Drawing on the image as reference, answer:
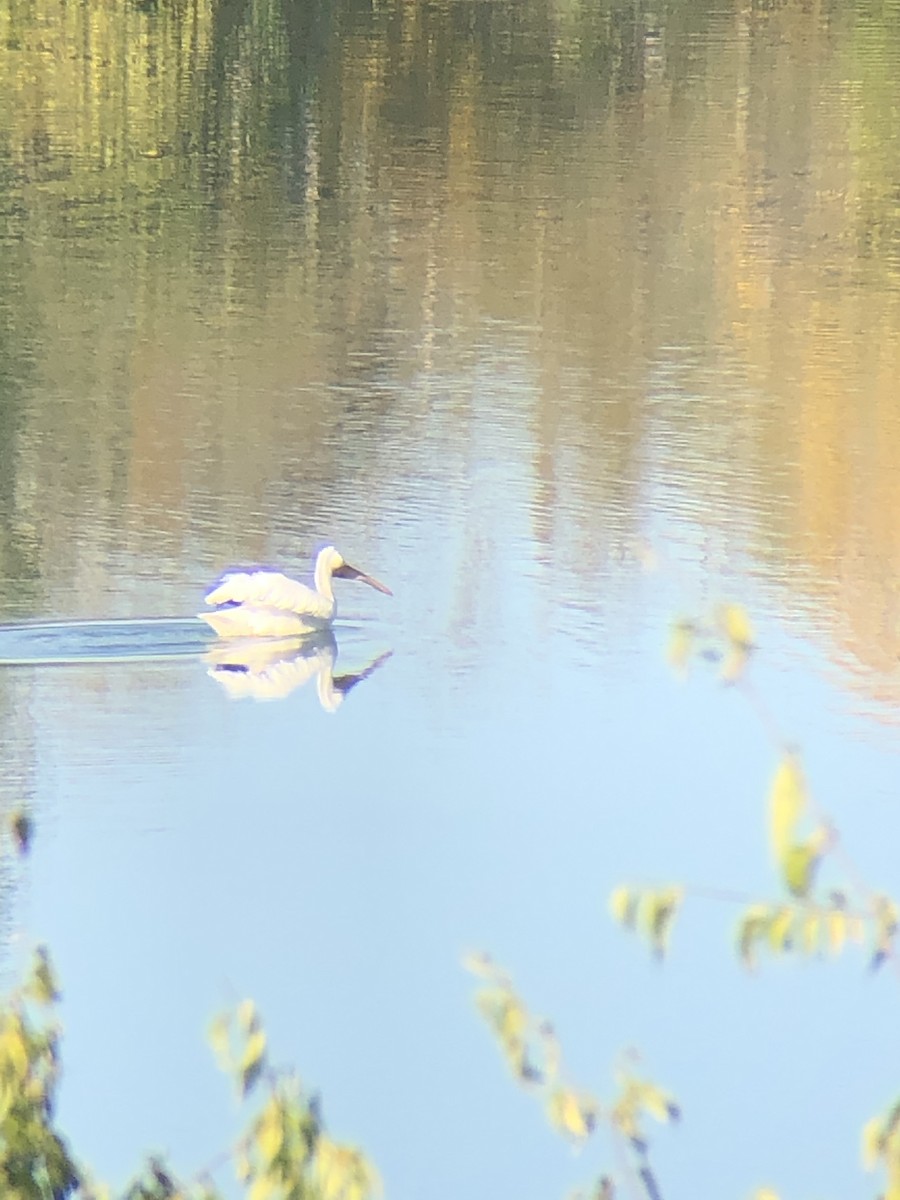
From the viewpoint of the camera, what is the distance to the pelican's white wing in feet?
22.6

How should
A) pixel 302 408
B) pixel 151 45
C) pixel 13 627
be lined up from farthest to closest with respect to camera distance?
1. pixel 151 45
2. pixel 302 408
3. pixel 13 627

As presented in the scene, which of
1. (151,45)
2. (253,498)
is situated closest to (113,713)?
(253,498)

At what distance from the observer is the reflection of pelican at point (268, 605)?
22.6ft

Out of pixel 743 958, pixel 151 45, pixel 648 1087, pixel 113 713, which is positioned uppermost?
pixel 151 45

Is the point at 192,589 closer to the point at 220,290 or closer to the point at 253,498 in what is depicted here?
the point at 253,498

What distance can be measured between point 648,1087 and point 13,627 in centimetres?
459

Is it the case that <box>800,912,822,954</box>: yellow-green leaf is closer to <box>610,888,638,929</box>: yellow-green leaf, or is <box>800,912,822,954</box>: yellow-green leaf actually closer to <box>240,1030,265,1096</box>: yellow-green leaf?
<box>610,888,638,929</box>: yellow-green leaf

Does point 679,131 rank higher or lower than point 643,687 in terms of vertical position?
higher

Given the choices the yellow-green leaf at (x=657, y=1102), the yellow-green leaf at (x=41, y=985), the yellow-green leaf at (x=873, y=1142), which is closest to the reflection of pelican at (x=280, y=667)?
the yellow-green leaf at (x=41, y=985)

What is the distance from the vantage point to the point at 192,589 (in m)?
7.36

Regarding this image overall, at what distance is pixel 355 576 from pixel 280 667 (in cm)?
40

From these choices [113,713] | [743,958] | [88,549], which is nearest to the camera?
[743,958]

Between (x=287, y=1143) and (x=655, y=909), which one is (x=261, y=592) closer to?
(x=287, y=1143)

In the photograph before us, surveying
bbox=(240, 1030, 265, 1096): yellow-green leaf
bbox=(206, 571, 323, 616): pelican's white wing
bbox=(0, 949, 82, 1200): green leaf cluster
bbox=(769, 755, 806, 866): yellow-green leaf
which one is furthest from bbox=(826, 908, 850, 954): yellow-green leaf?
bbox=(206, 571, 323, 616): pelican's white wing
